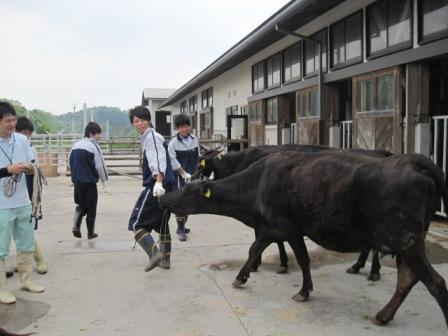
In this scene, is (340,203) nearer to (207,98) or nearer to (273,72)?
(273,72)

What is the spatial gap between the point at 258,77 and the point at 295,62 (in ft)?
11.6

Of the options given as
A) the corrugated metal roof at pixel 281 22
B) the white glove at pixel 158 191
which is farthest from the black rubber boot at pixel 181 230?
the corrugated metal roof at pixel 281 22

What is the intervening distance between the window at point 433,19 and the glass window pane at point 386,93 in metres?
0.93

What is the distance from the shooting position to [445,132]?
7773 millimetres

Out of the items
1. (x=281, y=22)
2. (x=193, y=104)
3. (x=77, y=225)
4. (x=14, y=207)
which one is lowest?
(x=77, y=225)

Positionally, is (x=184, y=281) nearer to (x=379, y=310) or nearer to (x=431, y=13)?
(x=379, y=310)

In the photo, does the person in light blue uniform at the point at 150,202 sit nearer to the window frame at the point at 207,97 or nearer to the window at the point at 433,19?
the window at the point at 433,19

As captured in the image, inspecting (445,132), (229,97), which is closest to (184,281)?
(445,132)

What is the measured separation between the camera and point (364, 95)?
9.11m

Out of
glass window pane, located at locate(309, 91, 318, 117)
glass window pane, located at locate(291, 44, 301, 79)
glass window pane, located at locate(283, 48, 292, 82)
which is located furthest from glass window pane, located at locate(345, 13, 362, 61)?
glass window pane, located at locate(283, 48, 292, 82)

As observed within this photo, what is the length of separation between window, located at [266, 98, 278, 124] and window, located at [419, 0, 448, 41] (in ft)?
23.1

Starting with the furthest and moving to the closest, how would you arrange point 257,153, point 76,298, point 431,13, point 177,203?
point 431,13 → point 257,153 → point 177,203 → point 76,298

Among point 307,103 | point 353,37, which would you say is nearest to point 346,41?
point 353,37

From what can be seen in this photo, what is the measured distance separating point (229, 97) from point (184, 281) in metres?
16.1
